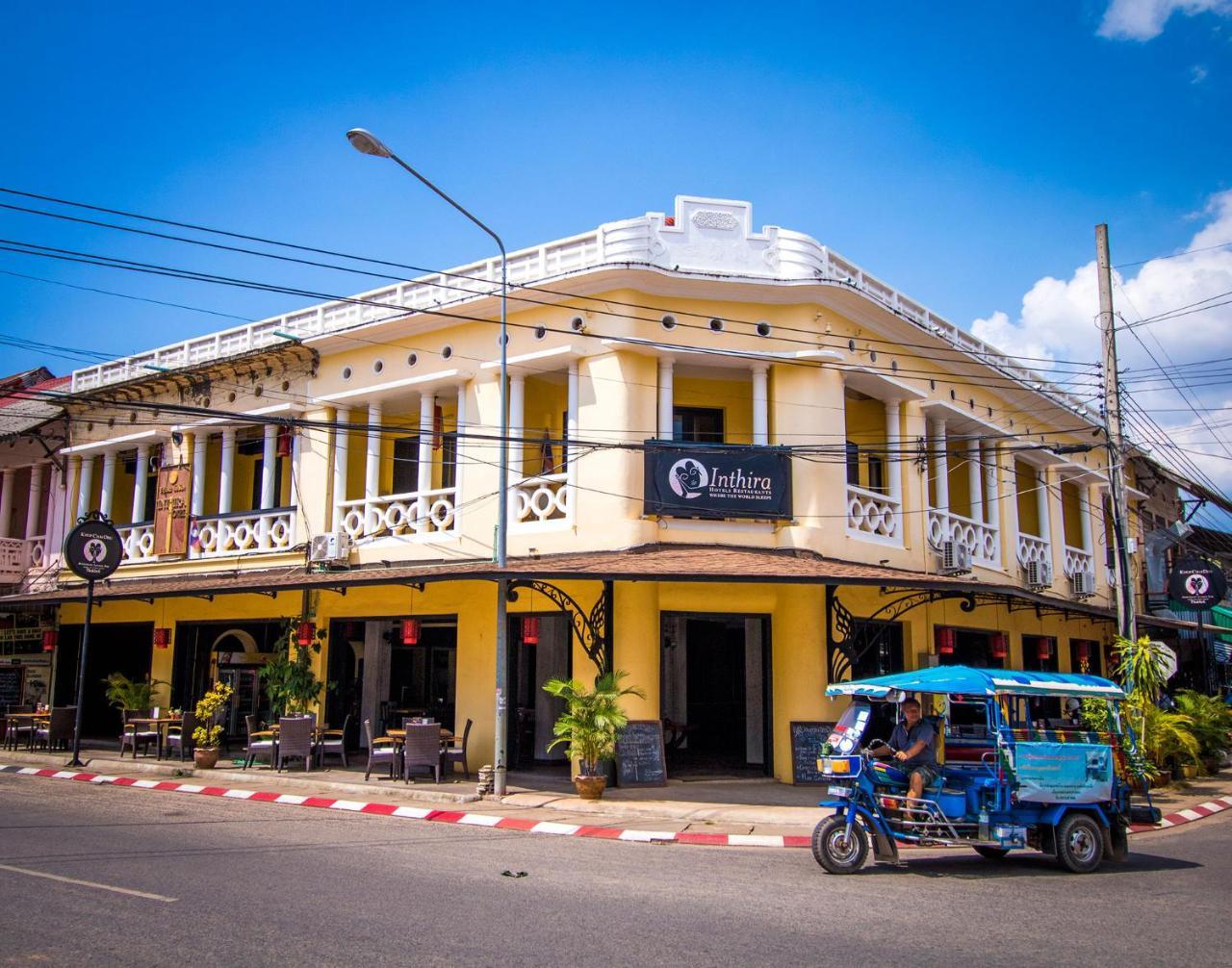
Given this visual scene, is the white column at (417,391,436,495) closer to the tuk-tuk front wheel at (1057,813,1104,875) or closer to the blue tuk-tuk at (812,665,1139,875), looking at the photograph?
the blue tuk-tuk at (812,665,1139,875)

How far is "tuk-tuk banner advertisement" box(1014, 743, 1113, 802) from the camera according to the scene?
10508mm

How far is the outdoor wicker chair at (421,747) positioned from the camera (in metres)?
16.5

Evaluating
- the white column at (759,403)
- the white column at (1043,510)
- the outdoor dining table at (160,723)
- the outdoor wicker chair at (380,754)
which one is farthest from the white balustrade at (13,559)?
the white column at (1043,510)

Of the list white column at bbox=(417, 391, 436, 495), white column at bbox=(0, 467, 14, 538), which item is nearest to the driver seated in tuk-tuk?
white column at bbox=(417, 391, 436, 495)

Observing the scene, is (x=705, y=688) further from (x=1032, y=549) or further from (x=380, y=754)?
(x=1032, y=549)

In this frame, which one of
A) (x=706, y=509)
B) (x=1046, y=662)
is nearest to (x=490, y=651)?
(x=706, y=509)

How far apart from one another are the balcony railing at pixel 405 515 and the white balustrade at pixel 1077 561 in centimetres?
1625

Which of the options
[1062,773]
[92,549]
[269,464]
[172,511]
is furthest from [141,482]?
[1062,773]

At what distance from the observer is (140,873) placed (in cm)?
910

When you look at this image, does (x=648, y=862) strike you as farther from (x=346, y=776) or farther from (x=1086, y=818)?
(x=346, y=776)

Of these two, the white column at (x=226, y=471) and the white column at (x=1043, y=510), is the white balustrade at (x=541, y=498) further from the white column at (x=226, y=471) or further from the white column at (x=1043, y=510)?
the white column at (x=1043, y=510)

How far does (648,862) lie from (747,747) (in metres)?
9.32

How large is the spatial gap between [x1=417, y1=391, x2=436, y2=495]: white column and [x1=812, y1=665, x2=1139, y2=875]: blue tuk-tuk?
10600 mm

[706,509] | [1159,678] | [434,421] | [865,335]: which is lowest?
[1159,678]
